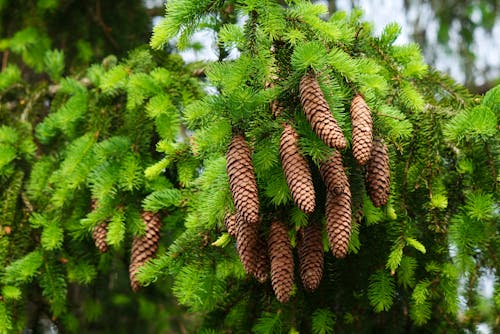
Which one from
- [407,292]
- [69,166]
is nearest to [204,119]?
[69,166]

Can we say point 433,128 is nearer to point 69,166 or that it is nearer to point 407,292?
point 407,292

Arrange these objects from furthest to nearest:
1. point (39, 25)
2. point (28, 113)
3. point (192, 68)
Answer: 1. point (39, 25)
2. point (28, 113)
3. point (192, 68)

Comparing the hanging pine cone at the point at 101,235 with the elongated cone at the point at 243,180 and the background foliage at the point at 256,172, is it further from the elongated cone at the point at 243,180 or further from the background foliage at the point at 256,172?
the elongated cone at the point at 243,180

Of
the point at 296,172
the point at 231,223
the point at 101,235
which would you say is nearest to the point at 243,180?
the point at 296,172

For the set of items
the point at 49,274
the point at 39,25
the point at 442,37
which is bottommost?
the point at 49,274

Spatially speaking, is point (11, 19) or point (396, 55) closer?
point (396, 55)

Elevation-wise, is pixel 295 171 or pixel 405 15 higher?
pixel 405 15
